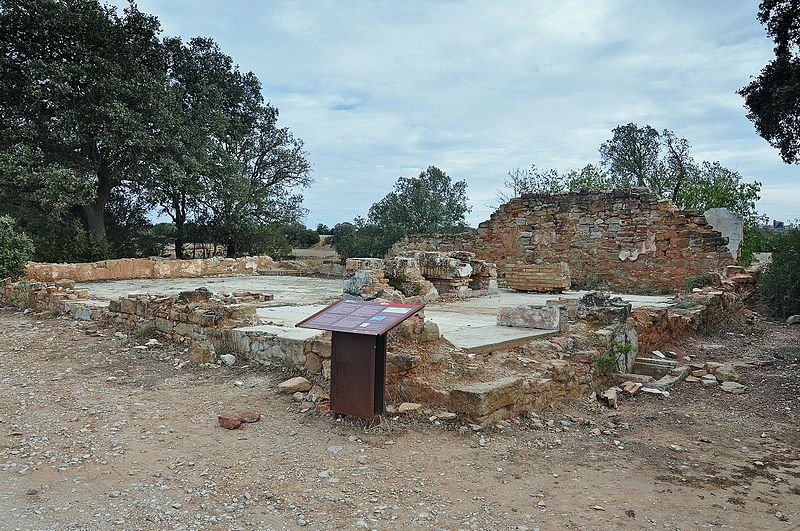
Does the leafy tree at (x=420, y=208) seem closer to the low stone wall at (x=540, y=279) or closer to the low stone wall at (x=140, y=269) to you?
the low stone wall at (x=140, y=269)

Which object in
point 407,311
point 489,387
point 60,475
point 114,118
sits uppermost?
point 114,118

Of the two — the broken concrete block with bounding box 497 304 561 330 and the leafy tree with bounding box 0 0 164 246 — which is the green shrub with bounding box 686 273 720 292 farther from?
the leafy tree with bounding box 0 0 164 246

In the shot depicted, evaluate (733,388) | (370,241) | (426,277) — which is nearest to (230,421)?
(733,388)

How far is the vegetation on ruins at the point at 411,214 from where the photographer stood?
23.0 meters

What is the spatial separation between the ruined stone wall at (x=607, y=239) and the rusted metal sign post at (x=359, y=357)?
29.5 ft

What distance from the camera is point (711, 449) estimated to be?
13.4 ft

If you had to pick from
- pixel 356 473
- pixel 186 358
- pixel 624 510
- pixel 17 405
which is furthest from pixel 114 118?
pixel 624 510

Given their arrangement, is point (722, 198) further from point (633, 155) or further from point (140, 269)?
point (140, 269)

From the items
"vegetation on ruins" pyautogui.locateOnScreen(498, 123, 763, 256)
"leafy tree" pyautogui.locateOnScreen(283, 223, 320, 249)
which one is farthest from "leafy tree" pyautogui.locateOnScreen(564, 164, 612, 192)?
"leafy tree" pyautogui.locateOnScreen(283, 223, 320, 249)

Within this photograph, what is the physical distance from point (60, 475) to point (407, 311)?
246 cm

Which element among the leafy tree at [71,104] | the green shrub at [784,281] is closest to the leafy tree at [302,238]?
the leafy tree at [71,104]

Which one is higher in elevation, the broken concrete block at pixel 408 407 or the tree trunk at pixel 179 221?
the tree trunk at pixel 179 221

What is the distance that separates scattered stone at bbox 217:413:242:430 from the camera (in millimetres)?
4363

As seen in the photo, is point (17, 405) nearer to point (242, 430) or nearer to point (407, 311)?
point (242, 430)
